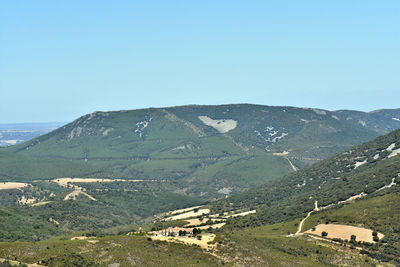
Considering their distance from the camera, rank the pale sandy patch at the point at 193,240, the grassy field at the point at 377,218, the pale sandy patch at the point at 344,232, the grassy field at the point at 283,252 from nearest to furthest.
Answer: the grassy field at the point at 283,252 < the pale sandy patch at the point at 193,240 < the grassy field at the point at 377,218 < the pale sandy patch at the point at 344,232

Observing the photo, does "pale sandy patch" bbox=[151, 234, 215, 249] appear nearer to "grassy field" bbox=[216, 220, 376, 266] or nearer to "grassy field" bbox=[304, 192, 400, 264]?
"grassy field" bbox=[216, 220, 376, 266]

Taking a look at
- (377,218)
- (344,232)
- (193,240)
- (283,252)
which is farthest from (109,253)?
(377,218)

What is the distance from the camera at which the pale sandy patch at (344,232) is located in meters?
154

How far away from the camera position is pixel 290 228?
596ft

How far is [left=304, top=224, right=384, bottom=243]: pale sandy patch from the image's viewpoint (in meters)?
154

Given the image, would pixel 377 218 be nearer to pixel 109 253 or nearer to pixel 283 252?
pixel 283 252

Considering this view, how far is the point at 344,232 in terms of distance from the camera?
529 ft

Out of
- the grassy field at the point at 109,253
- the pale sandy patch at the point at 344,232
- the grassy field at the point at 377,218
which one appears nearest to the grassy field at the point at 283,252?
the grassy field at the point at 377,218

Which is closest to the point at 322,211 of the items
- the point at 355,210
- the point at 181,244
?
the point at 355,210

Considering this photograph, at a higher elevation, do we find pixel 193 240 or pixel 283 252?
pixel 193 240

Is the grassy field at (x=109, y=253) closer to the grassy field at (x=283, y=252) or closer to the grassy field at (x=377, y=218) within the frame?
the grassy field at (x=283, y=252)

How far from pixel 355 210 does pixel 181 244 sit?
76367 mm

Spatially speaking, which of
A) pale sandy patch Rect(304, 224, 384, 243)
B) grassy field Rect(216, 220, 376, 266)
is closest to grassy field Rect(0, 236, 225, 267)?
grassy field Rect(216, 220, 376, 266)

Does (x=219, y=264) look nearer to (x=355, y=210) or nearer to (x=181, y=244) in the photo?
(x=181, y=244)
